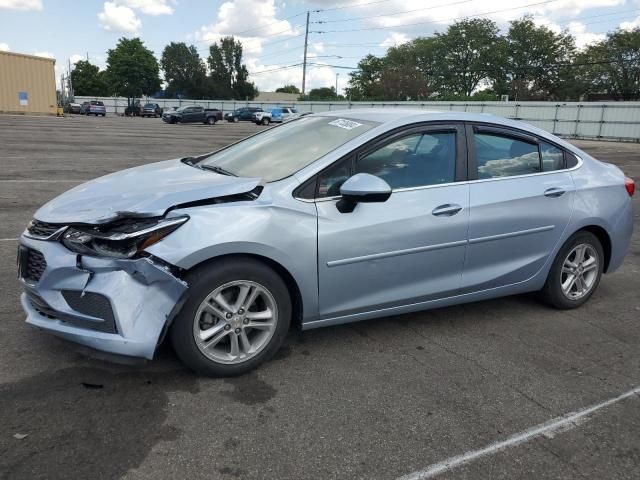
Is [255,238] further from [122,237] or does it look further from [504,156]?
[504,156]

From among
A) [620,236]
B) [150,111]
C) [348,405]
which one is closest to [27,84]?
[150,111]

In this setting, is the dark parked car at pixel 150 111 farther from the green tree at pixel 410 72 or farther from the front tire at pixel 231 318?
the front tire at pixel 231 318

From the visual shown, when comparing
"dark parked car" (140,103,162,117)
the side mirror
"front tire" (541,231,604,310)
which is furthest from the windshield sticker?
"dark parked car" (140,103,162,117)

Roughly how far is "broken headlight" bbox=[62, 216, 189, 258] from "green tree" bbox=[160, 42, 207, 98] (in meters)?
106

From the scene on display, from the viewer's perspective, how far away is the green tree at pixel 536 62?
7381cm

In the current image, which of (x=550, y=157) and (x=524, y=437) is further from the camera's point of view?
(x=550, y=157)

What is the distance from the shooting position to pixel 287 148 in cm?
399

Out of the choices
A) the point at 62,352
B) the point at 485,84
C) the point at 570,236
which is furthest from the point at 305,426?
the point at 485,84

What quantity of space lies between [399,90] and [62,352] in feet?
254

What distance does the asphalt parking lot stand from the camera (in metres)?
2.51

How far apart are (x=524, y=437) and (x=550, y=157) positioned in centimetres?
250

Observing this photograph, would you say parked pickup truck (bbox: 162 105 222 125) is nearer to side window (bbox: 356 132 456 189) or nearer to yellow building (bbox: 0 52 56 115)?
yellow building (bbox: 0 52 56 115)

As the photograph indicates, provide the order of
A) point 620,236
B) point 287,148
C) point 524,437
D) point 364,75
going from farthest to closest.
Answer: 1. point 364,75
2. point 620,236
3. point 287,148
4. point 524,437

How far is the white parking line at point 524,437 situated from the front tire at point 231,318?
3.99 feet
